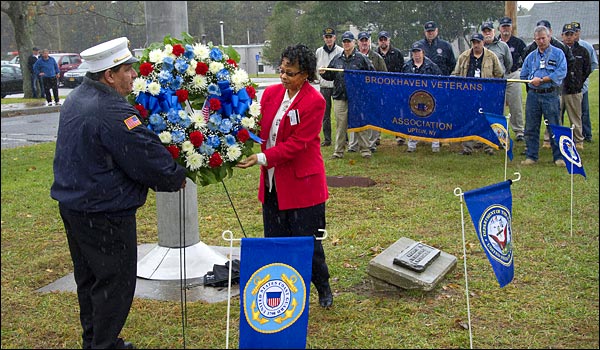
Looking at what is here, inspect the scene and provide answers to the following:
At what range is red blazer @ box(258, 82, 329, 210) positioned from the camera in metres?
5.09

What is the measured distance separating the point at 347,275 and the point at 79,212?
2927 mm

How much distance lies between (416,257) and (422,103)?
5.76 meters

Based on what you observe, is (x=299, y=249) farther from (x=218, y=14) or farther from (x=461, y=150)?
(x=218, y=14)

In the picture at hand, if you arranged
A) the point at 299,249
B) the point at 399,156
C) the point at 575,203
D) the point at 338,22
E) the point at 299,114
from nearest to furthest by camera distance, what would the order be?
the point at 299,249 → the point at 299,114 → the point at 575,203 → the point at 399,156 → the point at 338,22

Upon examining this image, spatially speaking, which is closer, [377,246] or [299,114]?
[299,114]

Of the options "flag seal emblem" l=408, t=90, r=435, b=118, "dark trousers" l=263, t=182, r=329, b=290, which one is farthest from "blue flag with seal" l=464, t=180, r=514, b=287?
"flag seal emblem" l=408, t=90, r=435, b=118

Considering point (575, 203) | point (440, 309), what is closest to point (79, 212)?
point (440, 309)

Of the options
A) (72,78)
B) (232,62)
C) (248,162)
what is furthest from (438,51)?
(72,78)

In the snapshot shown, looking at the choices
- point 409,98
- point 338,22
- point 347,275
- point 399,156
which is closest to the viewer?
point 347,275

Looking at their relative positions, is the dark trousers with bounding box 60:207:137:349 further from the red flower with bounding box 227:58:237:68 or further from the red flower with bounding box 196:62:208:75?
the red flower with bounding box 227:58:237:68

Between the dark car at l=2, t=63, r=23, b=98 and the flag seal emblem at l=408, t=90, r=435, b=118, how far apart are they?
76.7 ft

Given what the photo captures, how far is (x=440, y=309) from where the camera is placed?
561 cm

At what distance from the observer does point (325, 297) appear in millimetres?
5645

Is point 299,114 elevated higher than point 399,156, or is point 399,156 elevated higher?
point 299,114
